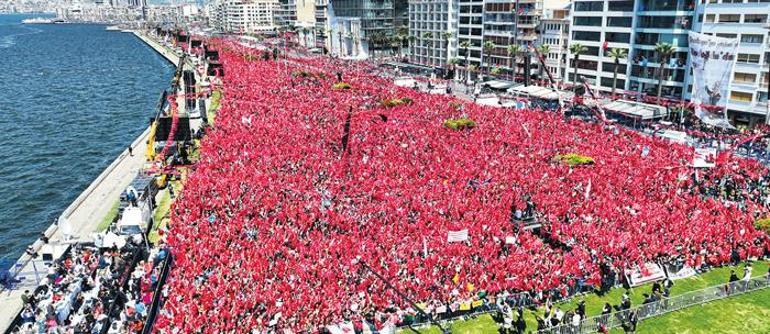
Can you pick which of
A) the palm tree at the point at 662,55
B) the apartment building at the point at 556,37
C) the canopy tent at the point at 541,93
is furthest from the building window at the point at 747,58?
the apartment building at the point at 556,37

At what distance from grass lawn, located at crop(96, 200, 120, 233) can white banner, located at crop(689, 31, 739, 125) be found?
46.1m

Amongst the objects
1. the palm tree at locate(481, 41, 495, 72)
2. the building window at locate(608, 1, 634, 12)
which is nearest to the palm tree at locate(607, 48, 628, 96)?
the building window at locate(608, 1, 634, 12)

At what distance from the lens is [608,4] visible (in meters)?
79.5

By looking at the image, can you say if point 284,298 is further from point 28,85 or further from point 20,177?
point 28,85

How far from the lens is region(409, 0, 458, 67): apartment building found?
375ft

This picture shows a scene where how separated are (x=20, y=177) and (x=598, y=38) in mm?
72644

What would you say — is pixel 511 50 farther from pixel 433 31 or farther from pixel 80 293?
pixel 80 293

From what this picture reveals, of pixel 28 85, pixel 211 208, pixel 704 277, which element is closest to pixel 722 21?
pixel 704 277

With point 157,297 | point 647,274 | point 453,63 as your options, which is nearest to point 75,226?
point 157,297

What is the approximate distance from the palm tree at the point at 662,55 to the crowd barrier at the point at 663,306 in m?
46.4

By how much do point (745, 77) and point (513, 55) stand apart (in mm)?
39328

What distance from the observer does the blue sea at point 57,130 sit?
159ft

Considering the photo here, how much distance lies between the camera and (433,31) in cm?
12025

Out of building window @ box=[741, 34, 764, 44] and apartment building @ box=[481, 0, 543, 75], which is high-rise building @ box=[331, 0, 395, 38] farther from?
building window @ box=[741, 34, 764, 44]
